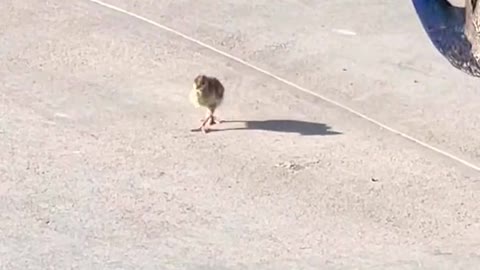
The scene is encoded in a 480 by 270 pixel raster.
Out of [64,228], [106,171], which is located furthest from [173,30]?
[64,228]

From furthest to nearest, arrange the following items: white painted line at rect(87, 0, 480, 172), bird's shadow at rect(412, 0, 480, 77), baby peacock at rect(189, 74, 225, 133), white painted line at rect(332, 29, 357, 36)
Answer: white painted line at rect(332, 29, 357, 36) < baby peacock at rect(189, 74, 225, 133) < white painted line at rect(87, 0, 480, 172) < bird's shadow at rect(412, 0, 480, 77)

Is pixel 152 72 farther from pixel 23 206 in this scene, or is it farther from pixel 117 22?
pixel 23 206

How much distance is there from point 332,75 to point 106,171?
4.40 feet

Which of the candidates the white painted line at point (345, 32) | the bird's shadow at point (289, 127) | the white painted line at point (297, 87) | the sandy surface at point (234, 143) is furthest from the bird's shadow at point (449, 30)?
the white painted line at point (345, 32)

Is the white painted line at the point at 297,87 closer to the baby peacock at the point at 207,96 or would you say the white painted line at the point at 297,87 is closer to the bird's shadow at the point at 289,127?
the bird's shadow at the point at 289,127

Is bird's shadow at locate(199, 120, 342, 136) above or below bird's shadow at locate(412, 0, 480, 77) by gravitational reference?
below

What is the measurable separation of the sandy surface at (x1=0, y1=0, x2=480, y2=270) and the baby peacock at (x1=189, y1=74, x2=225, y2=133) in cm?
5

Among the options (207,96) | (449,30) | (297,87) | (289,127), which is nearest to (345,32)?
A: (297,87)

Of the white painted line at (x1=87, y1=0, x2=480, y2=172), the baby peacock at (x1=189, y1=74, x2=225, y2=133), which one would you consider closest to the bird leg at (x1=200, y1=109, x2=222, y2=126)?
the baby peacock at (x1=189, y1=74, x2=225, y2=133)

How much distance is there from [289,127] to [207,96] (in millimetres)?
340

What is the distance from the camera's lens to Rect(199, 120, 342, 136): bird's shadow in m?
5.17

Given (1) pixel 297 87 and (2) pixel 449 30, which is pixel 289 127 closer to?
(1) pixel 297 87

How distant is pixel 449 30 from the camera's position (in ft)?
11.8

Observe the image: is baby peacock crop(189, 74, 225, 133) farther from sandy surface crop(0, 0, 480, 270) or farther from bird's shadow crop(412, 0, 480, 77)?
bird's shadow crop(412, 0, 480, 77)
